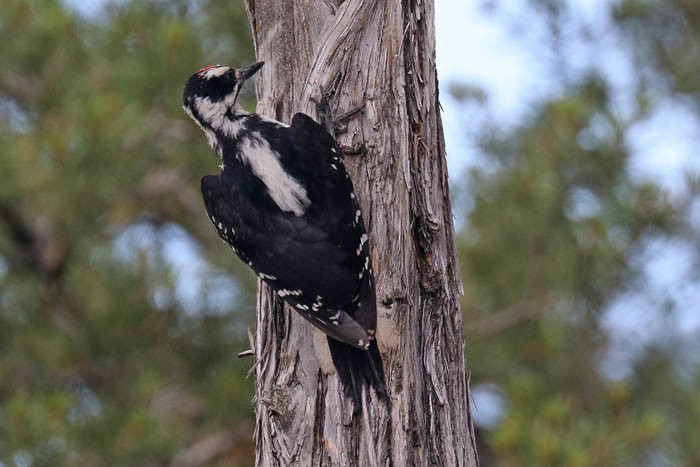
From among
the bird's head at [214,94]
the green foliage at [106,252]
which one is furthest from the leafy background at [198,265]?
the bird's head at [214,94]

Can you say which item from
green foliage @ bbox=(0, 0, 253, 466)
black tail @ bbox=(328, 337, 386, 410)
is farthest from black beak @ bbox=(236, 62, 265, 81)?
green foliage @ bbox=(0, 0, 253, 466)

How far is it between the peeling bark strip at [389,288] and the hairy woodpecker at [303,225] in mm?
47

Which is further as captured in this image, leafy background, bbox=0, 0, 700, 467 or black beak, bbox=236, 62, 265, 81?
leafy background, bbox=0, 0, 700, 467

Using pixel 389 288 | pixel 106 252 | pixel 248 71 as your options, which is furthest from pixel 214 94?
pixel 106 252

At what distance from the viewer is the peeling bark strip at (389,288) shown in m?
2.21

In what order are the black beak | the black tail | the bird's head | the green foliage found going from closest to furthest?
the black tail
the black beak
the bird's head
the green foliage

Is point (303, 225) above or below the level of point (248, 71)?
below

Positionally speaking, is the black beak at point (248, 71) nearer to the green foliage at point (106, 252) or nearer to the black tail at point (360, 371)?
the black tail at point (360, 371)

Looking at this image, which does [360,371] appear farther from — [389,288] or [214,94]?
[214,94]

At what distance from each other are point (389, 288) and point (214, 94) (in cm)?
102

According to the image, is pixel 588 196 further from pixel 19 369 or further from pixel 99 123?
pixel 19 369

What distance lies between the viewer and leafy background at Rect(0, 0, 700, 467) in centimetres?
406

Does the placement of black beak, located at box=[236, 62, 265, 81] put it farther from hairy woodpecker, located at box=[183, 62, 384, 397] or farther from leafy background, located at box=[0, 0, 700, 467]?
leafy background, located at box=[0, 0, 700, 467]

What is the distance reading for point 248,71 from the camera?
9.34ft
